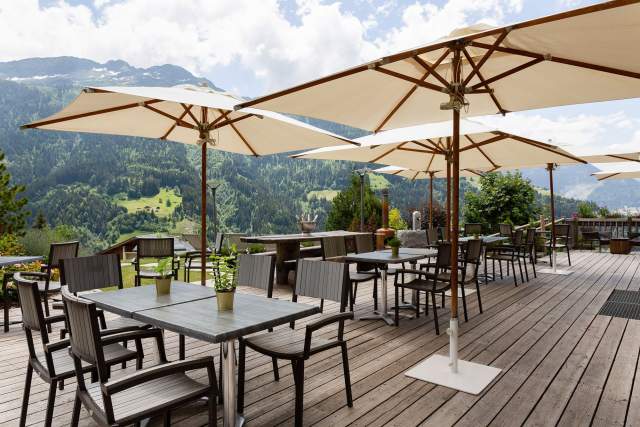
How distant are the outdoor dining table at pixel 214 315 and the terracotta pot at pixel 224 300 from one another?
0.13ft

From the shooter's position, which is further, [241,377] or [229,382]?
[241,377]

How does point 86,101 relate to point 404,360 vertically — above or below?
above

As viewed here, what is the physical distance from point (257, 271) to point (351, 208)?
12.4m

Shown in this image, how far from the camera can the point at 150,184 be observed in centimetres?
5762

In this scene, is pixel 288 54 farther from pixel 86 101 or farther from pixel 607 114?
pixel 86 101

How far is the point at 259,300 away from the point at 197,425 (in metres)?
0.85

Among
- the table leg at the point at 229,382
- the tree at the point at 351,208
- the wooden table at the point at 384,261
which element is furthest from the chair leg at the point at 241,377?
the tree at the point at 351,208

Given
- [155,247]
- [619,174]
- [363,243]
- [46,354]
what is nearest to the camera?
[46,354]

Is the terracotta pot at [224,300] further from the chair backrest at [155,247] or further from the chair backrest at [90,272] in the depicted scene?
the chair backrest at [155,247]

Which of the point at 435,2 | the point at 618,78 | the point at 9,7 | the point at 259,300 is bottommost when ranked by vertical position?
the point at 259,300

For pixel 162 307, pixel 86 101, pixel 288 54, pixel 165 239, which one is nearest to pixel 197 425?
pixel 162 307

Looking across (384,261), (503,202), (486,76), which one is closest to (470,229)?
(503,202)

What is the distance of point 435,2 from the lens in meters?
45.0

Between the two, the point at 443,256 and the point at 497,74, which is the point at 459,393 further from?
the point at 497,74
